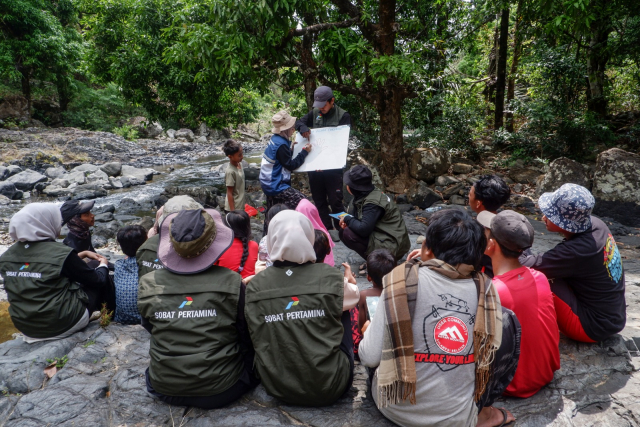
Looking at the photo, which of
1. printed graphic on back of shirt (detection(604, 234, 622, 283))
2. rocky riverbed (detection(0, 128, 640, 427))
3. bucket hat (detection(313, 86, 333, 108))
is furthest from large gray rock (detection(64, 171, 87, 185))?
printed graphic on back of shirt (detection(604, 234, 622, 283))

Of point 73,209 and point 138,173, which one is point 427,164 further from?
point 138,173

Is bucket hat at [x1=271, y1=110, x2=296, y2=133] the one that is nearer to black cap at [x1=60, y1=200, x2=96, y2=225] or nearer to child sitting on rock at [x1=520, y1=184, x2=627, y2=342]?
black cap at [x1=60, y1=200, x2=96, y2=225]

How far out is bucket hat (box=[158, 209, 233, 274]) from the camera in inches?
93.0

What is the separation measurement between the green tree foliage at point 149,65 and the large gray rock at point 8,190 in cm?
432

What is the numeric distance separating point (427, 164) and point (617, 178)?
3.46 metres

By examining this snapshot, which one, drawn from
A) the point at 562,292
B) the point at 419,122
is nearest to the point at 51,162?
the point at 419,122

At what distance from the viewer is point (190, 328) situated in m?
2.30

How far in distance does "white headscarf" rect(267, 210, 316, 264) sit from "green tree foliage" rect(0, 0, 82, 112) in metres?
23.1

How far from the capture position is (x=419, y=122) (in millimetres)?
10430

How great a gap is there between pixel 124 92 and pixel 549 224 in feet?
39.8

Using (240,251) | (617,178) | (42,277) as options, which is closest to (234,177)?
(240,251)

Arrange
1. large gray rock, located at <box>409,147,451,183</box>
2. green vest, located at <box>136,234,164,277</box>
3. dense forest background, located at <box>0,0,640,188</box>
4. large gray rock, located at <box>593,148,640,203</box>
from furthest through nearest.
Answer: large gray rock, located at <box>409,147,451,183</box> → large gray rock, located at <box>593,148,640,203</box> → dense forest background, located at <box>0,0,640,188</box> → green vest, located at <box>136,234,164,277</box>

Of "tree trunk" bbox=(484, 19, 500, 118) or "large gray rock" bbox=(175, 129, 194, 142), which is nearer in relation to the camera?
"tree trunk" bbox=(484, 19, 500, 118)

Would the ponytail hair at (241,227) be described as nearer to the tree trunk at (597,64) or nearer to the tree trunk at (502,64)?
the tree trunk at (597,64)
